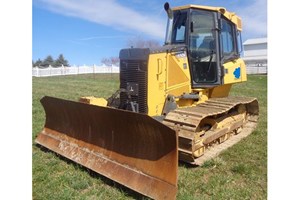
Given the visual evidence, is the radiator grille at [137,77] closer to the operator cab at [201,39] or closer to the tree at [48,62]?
the operator cab at [201,39]

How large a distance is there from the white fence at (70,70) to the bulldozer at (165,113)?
23.2 meters

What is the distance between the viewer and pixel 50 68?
1119 inches

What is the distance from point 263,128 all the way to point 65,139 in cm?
394

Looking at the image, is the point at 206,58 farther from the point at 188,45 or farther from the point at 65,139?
the point at 65,139

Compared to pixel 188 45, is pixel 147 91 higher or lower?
lower

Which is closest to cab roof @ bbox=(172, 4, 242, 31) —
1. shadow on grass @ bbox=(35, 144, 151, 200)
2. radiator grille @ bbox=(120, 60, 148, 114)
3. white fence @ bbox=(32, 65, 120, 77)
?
radiator grille @ bbox=(120, 60, 148, 114)

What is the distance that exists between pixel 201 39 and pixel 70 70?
25866 mm

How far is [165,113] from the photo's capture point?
4.81 m

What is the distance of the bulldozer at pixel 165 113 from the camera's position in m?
3.69

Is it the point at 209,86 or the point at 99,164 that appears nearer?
the point at 99,164

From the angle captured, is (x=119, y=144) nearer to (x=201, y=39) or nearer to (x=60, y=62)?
(x=201, y=39)

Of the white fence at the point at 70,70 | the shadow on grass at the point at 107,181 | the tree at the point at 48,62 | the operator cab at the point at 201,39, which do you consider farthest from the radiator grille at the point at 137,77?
the tree at the point at 48,62

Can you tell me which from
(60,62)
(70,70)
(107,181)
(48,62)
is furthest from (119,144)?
(60,62)
